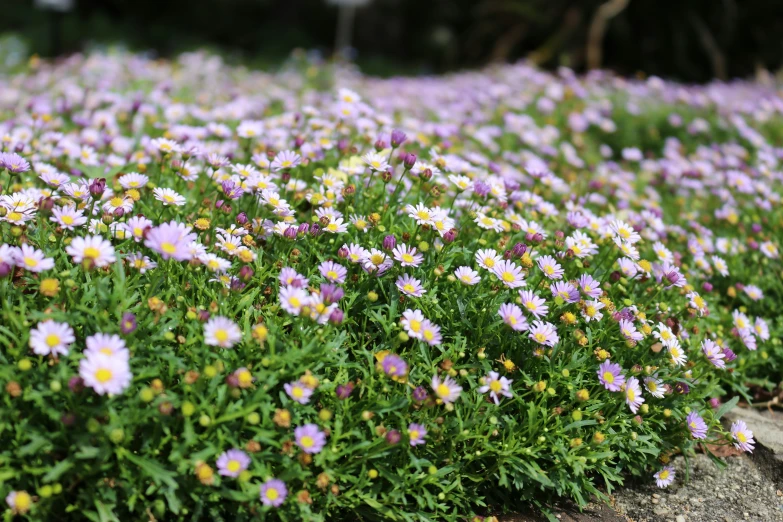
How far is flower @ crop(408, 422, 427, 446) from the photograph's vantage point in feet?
6.79

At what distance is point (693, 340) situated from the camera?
2885 millimetres

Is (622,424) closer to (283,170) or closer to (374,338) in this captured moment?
(374,338)

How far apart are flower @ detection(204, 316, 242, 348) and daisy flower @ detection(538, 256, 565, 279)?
1208 mm

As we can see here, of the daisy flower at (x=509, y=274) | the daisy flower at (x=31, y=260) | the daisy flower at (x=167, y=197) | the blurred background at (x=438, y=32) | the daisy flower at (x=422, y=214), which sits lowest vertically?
the blurred background at (x=438, y=32)

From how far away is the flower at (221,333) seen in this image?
1928 mm

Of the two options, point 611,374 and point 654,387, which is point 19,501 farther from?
point 654,387

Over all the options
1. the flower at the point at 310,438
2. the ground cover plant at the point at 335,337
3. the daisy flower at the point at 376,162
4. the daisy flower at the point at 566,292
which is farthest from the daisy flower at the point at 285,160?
the flower at the point at 310,438

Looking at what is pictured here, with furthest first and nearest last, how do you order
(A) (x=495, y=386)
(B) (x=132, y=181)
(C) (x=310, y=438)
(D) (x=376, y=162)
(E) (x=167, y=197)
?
(D) (x=376, y=162), (B) (x=132, y=181), (E) (x=167, y=197), (A) (x=495, y=386), (C) (x=310, y=438)

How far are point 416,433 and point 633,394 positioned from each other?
0.83 metres

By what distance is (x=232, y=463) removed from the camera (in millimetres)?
1880

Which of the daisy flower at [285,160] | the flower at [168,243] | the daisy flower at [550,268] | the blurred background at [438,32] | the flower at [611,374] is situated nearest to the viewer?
the flower at [168,243]

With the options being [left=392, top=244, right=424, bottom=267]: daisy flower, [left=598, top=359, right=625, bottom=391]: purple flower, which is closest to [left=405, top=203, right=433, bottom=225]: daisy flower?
[left=392, top=244, right=424, bottom=267]: daisy flower

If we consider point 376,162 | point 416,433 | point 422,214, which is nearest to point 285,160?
point 376,162

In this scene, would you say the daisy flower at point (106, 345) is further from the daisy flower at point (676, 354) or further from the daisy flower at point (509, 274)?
the daisy flower at point (676, 354)
